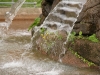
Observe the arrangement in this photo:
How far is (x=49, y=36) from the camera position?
27.3ft

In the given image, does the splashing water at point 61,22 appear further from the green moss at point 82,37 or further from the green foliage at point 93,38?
the green foliage at point 93,38

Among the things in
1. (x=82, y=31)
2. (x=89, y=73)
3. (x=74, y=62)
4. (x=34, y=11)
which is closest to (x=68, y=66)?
(x=74, y=62)

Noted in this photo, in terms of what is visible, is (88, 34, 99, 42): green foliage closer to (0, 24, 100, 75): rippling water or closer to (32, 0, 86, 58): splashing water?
(32, 0, 86, 58): splashing water

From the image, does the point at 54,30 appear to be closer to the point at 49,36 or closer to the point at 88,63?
the point at 49,36

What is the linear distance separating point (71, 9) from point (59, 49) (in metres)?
1.93

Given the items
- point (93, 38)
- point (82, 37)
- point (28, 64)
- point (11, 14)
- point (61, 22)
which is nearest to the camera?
point (28, 64)

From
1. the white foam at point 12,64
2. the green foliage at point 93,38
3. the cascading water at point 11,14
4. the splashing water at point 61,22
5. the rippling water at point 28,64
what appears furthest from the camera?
the cascading water at point 11,14

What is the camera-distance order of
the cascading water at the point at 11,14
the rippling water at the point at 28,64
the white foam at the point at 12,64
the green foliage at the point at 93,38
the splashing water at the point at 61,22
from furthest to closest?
1. the cascading water at the point at 11,14
2. the splashing water at the point at 61,22
3. the green foliage at the point at 93,38
4. the white foam at the point at 12,64
5. the rippling water at the point at 28,64

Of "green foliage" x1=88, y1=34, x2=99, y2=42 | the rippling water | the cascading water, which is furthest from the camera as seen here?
the cascading water

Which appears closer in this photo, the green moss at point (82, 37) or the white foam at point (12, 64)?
→ the white foam at point (12, 64)

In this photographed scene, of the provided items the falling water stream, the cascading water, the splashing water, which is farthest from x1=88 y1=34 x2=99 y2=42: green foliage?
the cascading water

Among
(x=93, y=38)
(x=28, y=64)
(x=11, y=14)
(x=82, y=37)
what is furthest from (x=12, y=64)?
(x=11, y=14)

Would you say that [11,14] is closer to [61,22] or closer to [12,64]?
[61,22]

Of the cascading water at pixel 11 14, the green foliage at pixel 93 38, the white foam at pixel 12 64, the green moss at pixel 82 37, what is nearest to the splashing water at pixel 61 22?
the green moss at pixel 82 37
